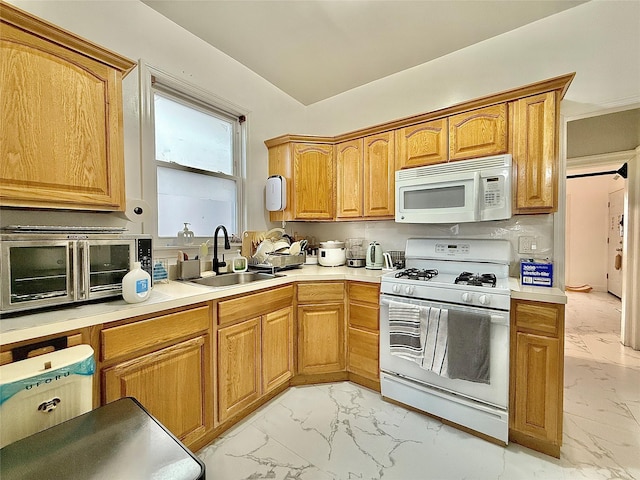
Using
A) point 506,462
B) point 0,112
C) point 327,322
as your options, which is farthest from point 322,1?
point 506,462

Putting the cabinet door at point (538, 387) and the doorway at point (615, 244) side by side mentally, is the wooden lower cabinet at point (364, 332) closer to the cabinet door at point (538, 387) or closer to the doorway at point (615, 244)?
the cabinet door at point (538, 387)

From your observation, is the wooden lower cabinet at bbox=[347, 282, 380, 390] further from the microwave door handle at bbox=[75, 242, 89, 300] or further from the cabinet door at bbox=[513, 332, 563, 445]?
the microwave door handle at bbox=[75, 242, 89, 300]

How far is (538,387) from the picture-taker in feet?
5.24

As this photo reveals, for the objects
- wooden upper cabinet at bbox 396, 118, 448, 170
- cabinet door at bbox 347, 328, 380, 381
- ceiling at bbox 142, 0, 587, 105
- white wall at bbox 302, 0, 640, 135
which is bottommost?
cabinet door at bbox 347, 328, 380, 381

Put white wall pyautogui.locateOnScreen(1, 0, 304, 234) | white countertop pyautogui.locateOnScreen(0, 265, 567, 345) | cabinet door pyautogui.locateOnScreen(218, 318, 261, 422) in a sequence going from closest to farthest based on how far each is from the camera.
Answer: white countertop pyautogui.locateOnScreen(0, 265, 567, 345), white wall pyautogui.locateOnScreen(1, 0, 304, 234), cabinet door pyautogui.locateOnScreen(218, 318, 261, 422)

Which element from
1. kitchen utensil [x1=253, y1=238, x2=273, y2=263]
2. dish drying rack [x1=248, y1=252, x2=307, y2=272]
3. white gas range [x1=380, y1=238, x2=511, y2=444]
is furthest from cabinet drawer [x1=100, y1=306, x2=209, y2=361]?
white gas range [x1=380, y1=238, x2=511, y2=444]

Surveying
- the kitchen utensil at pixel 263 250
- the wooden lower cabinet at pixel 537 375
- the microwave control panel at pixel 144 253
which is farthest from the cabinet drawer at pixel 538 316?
the microwave control panel at pixel 144 253

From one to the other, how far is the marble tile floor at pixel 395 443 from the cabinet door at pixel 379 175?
153 centimetres

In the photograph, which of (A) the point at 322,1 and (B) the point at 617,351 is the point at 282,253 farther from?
(B) the point at 617,351

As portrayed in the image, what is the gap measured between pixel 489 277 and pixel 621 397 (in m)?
1.40

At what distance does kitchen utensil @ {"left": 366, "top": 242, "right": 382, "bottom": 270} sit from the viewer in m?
2.57

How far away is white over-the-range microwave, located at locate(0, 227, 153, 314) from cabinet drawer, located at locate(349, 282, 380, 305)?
151cm

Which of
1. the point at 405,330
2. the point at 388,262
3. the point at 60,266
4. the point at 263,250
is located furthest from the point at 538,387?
the point at 60,266

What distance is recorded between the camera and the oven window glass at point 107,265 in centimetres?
133
